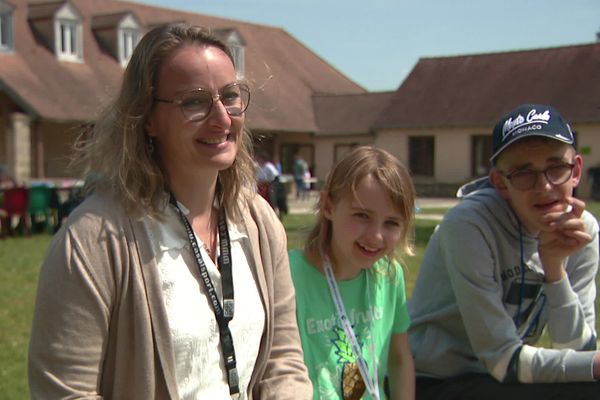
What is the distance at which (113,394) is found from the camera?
202 centimetres

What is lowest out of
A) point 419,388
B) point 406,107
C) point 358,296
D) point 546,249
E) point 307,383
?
point 419,388

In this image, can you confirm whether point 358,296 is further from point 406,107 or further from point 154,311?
point 406,107

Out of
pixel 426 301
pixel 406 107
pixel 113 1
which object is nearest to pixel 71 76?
pixel 113 1

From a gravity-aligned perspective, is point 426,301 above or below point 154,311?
below

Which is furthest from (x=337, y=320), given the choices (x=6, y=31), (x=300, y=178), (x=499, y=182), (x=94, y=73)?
(x=94, y=73)

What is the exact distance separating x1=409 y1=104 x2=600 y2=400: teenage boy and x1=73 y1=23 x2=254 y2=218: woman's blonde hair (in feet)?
4.60

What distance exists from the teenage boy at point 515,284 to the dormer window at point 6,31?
82.8 feet

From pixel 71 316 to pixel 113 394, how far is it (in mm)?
275

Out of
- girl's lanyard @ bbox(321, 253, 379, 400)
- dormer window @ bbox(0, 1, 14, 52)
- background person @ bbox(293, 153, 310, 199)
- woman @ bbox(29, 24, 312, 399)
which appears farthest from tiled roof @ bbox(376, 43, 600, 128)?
woman @ bbox(29, 24, 312, 399)

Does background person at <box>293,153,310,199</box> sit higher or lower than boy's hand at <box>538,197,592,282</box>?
lower

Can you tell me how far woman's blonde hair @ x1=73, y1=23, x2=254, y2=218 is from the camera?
6.95 ft

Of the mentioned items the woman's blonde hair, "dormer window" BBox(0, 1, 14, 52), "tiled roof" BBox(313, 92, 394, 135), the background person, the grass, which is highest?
"dormer window" BBox(0, 1, 14, 52)

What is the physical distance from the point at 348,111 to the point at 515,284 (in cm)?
3222

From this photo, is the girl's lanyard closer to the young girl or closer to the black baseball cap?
the young girl
